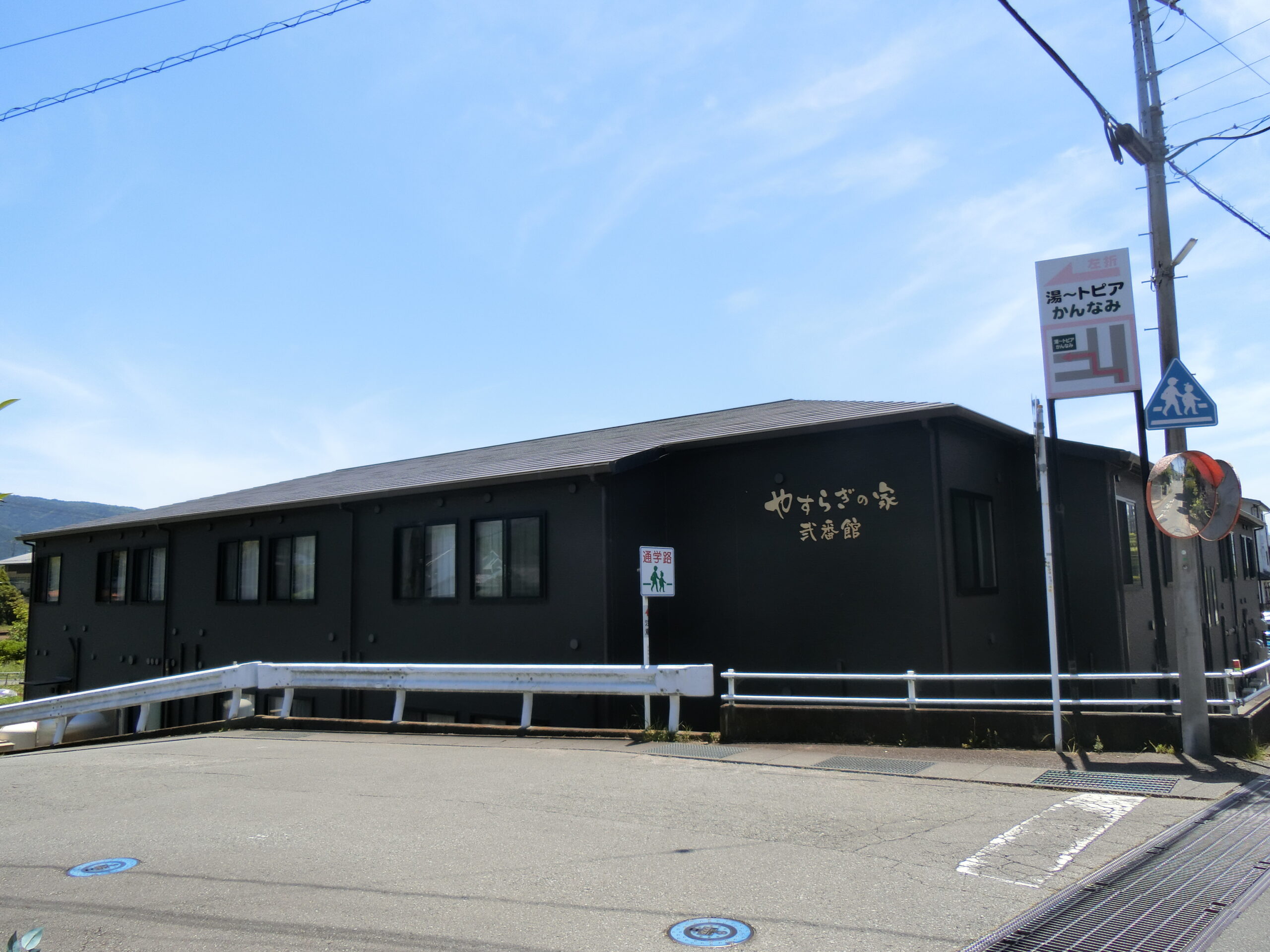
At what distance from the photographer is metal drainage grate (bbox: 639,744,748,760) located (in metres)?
9.27

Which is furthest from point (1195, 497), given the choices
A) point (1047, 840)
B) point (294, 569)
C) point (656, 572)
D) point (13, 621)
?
point (13, 621)

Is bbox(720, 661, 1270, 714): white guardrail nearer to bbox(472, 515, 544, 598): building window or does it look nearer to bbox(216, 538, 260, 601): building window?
bbox(472, 515, 544, 598): building window

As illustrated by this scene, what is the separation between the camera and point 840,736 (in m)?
9.72

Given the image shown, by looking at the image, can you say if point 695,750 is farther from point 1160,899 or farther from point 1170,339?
point 1170,339

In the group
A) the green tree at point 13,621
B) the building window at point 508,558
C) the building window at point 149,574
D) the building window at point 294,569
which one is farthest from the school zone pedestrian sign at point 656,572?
the green tree at point 13,621

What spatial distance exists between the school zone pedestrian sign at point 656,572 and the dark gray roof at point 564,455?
1.89m

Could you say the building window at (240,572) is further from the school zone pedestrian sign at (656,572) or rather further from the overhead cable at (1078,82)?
the overhead cable at (1078,82)

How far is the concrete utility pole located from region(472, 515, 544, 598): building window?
8.19 meters

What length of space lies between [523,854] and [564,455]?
992cm

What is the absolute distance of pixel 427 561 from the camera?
15469mm

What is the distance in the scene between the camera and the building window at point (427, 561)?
596 inches

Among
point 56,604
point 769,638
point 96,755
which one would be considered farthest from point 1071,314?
point 56,604

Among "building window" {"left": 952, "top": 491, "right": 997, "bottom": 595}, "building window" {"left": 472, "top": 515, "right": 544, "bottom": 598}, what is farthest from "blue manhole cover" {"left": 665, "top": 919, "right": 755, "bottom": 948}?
"building window" {"left": 472, "top": 515, "right": 544, "bottom": 598}

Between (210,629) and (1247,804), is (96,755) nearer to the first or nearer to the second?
(210,629)
